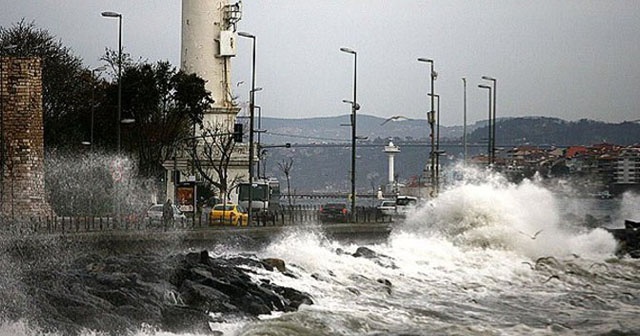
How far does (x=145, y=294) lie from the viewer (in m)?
20.2

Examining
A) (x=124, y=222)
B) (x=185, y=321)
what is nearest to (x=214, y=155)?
(x=124, y=222)

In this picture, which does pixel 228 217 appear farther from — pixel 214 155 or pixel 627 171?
pixel 627 171

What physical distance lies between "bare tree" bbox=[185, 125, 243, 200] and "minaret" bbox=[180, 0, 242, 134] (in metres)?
2.56

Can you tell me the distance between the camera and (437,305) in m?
26.0

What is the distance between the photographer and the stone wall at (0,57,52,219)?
36.6 m

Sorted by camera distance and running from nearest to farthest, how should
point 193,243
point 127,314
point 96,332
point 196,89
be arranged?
point 96,332
point 127,314
point 193,243
point 196,89

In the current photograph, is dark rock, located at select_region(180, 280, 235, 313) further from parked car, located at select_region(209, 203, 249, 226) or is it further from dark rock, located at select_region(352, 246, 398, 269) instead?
parked car, located at select_region(209, 203, 249, 226)

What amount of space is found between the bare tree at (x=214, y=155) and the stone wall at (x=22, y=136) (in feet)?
101

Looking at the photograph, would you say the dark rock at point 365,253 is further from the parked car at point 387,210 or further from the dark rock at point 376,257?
the parked car at point 387,210

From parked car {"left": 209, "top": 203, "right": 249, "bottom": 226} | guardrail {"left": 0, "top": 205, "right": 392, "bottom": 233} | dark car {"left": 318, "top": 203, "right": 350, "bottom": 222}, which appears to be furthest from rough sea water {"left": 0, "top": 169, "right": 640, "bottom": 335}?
parked car {"left": 209, "top": 203, "right": 249, "bottom": 226}

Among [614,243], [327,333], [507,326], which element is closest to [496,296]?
[507,326]

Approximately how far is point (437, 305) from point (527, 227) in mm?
19133

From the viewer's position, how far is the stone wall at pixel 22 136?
36.6 meters

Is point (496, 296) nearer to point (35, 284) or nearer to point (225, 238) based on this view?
point (225, 238)
